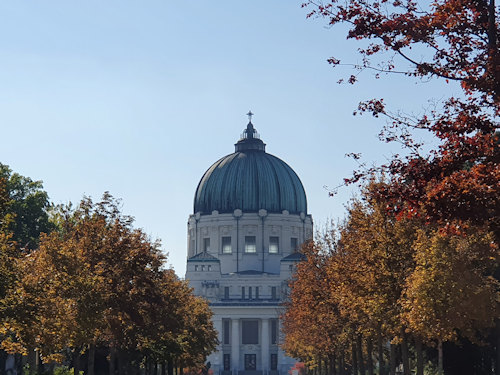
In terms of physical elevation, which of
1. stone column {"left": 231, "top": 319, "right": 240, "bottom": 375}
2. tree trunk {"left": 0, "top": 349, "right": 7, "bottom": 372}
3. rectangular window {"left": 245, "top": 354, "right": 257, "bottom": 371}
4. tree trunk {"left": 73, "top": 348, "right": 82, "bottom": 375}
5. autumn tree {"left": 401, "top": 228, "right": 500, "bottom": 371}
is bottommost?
tree trunk {"left": 73, "top": 348, "right": 82, "bottom": 375}

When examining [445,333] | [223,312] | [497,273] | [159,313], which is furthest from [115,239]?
[223,312]

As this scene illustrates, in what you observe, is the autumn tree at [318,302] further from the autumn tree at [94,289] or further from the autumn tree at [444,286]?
the autumn tree at [444,286]

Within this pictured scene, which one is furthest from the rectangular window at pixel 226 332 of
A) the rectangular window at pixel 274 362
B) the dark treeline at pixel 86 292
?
the dark treeline at pixel 86 292

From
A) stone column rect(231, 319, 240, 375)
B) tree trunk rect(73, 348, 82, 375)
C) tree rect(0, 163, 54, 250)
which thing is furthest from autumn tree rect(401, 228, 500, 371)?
stone column rect(231, 319, 240, 375)

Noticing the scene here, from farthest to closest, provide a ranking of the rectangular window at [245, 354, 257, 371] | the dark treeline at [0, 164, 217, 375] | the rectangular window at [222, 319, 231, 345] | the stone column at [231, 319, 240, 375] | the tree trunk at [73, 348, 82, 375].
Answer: the rectangular window at [245, 354, 257, 371] → the rectangular window at [222, 319, 231, 345] → the stone column at [231, 319, 240, 375] → the tree trunk at [73, 348, 82, 375] → the dark treeline at [0, 164, 217, 375]

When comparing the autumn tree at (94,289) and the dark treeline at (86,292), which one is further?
the autumn tree at (94,289)

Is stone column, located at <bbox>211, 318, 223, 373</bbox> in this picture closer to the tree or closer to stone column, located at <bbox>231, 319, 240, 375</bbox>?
stone column, located at <bbox>231, 319, 240, 375</bbox>

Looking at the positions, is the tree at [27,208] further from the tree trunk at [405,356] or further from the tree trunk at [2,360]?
the tree trunk at [405,356]

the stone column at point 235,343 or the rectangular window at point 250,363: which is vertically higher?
the stone column at point 235,343

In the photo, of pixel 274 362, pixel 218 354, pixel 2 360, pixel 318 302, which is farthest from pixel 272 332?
pixel 318 302

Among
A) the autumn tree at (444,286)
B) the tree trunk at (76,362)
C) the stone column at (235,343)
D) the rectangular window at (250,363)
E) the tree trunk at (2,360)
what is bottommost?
the tree trunk at (76,362)

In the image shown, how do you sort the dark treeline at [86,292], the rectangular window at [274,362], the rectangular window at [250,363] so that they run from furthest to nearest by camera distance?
the rectangular window at [250,363] < the rectangular window at [274,362] < the dark treeline at [86,292]

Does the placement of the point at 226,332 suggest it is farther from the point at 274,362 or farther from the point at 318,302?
the point at 318,302

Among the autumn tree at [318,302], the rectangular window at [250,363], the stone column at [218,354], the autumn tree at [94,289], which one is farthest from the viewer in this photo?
the rectangular window at [250,363]
